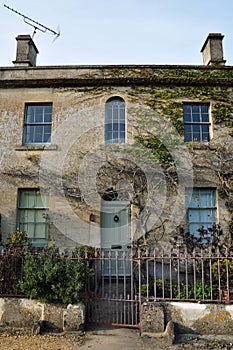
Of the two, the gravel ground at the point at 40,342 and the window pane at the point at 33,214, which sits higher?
the window pane at the point at 33,214

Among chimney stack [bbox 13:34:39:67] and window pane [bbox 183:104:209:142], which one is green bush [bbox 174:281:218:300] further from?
chimney stack [bbox 13:34:39:67]

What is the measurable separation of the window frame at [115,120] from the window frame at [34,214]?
2.89m

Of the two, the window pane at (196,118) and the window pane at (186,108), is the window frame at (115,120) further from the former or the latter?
the window pane at (196,118)

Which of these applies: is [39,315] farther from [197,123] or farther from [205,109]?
[205,109]

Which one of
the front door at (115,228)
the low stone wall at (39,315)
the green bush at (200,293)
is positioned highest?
the front door at (115,228)

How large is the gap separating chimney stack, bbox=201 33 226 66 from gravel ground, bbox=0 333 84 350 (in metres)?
10.1

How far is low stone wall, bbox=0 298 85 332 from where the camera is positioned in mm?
6906

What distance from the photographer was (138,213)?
10.7 metres

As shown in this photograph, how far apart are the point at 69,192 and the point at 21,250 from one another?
10.8ft

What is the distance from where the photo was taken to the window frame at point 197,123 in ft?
37.6

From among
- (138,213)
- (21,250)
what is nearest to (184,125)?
(138,213)

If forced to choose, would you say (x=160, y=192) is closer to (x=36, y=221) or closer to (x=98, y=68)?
(x=36, y=221)

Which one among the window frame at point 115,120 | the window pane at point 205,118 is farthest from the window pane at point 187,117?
the window frame at point 115,120

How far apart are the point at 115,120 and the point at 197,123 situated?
2.74 meters
